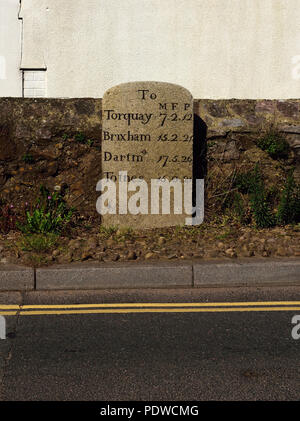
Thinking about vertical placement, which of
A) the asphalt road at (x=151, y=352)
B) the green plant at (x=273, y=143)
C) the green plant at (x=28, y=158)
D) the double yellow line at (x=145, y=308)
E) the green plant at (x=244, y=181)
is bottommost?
the asphalt road at (x=151, y=352)

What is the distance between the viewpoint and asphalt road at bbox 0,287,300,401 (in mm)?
3467

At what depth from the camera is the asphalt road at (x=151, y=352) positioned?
11.4 feet

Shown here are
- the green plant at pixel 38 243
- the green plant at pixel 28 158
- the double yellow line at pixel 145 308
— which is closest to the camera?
the double yellow line at pixel 145 308

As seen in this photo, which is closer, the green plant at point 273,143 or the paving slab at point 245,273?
the paving slab at point 245,273

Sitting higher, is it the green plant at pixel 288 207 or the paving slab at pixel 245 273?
the green plant at pixel 288 207

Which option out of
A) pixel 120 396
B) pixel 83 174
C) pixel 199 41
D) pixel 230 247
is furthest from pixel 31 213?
pixel 199 41

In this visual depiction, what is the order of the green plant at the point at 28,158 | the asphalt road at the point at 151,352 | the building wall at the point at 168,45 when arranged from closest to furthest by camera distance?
the asphalt road at the point at 151,352, the green plant at the point at 28,158, the building wall at the point at 168,45

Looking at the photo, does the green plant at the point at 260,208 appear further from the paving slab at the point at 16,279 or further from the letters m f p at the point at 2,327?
the letters m f p at the point at 2,327

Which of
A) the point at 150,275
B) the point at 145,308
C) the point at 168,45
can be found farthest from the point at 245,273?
the point at 168,45

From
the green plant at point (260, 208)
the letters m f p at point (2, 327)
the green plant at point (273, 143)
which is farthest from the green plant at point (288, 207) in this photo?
the letters m f p at point (2, 327)

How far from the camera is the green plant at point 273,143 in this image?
312 inches

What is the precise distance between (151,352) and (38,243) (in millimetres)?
2543

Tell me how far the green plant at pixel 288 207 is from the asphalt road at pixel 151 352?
6.58 ft

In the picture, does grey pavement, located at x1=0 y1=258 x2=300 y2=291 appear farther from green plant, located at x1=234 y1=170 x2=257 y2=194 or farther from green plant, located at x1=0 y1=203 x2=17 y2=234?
green plant, located at x1=234 y1=170 x2=257 y2=194
